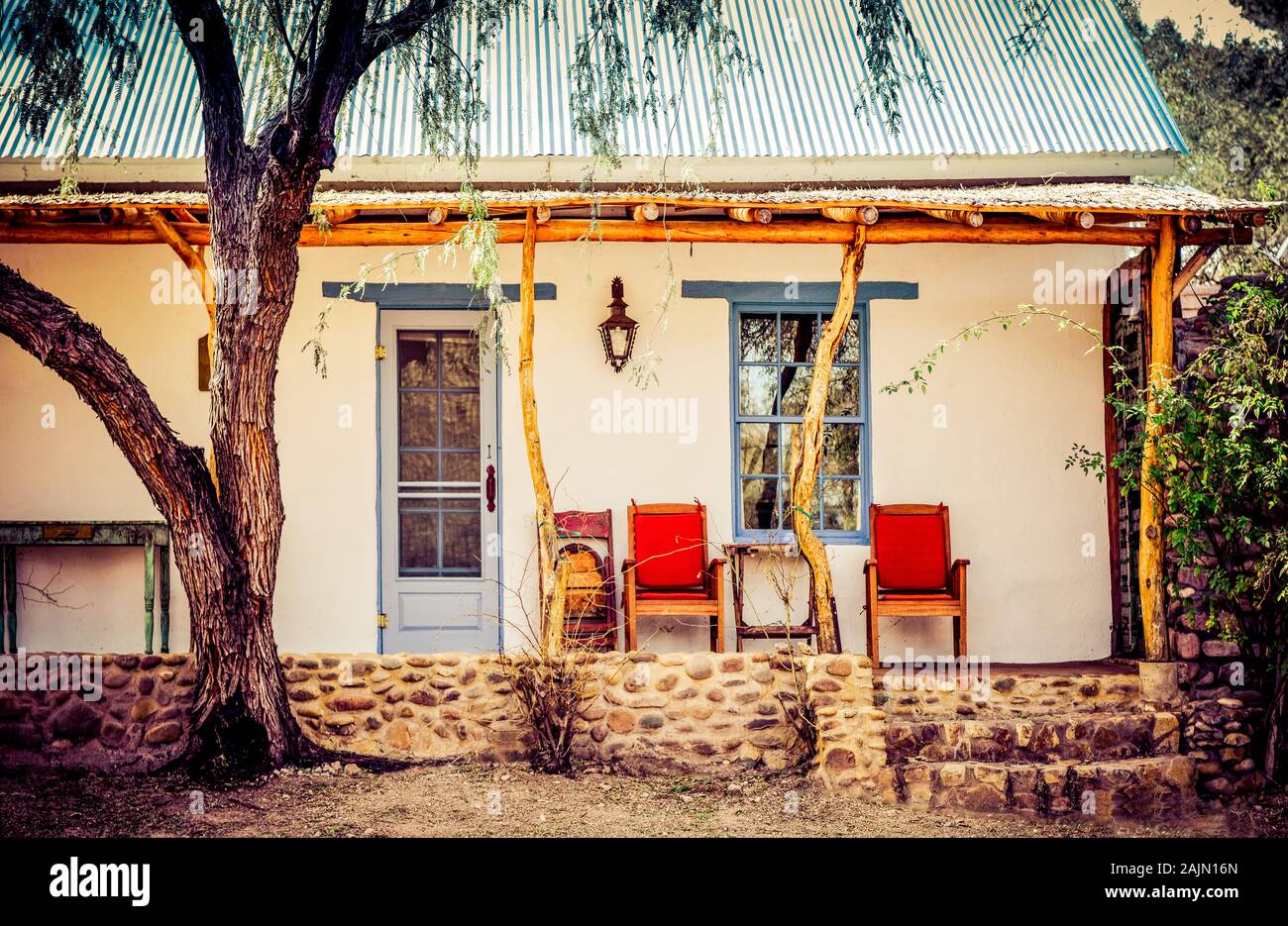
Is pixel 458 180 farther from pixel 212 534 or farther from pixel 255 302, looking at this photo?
pixel 212 534

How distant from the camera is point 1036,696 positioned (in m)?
7.29

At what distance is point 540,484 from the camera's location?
23.0ft

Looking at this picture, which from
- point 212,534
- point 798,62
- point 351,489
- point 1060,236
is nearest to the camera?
point 212,534

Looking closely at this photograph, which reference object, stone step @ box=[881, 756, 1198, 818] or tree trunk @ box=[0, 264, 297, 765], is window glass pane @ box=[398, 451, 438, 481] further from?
stone step @ box=[881, 756, 1198, 818]

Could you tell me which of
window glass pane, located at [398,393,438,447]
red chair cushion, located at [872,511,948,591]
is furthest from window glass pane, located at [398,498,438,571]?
red chair cushion, located at [872,511,948,591]

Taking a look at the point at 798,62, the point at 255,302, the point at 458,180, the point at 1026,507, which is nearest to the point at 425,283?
the point at 458,180

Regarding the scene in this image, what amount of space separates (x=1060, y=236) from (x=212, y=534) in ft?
16.1

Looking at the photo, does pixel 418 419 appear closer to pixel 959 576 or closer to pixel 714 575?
pixel 714 575

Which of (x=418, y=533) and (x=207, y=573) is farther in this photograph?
(x=418, y=533)

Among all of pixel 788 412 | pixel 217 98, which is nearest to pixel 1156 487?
pixel 788 412

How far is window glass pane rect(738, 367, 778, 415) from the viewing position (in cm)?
847

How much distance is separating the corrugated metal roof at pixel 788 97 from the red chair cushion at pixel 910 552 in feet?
8.00

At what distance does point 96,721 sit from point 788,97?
6.05 meters

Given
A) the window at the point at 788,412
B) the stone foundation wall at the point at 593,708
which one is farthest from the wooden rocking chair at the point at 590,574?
the window at the point at 788,412
